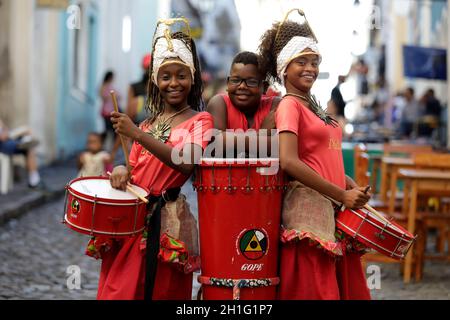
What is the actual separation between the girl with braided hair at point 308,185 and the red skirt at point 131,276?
1.58 ft

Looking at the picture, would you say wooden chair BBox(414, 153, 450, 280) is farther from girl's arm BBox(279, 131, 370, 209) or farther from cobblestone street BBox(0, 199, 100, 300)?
girl's arm BBox(279, 131, 370, 209)

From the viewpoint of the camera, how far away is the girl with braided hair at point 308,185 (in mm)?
3840

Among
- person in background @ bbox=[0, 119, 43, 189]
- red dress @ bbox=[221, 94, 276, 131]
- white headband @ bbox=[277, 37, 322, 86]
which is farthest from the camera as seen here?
person in background @ bbox=[0, 119, 43, 189]

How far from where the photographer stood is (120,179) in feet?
12.7

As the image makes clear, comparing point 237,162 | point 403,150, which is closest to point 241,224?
point 237,162

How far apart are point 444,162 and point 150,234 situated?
193 inches

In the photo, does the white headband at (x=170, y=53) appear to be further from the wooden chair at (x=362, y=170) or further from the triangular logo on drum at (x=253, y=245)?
the wooden chair at (x=362, y=170)

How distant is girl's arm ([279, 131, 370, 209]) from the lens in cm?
378

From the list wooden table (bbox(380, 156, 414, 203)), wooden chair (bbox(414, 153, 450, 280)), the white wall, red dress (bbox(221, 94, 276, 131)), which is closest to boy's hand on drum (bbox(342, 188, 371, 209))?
red dress (bbox(221, 94, 276, 131))

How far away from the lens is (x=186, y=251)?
3969 mm

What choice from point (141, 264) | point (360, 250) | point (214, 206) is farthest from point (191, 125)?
point (360, 250)

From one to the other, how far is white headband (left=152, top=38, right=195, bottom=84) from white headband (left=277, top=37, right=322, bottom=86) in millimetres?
411
